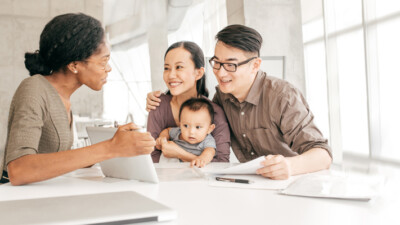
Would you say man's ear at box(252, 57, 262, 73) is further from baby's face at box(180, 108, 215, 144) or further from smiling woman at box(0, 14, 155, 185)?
smiling woman at box(0, 14, 155, 185)

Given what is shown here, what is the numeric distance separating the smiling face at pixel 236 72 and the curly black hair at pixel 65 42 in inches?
24.6

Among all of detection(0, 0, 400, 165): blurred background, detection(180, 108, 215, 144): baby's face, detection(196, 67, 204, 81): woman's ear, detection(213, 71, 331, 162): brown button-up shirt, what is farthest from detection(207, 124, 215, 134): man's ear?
detection(0, 0, 400, 165): blurred background

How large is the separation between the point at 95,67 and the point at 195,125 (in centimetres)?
64

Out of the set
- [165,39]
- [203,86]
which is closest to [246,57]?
[203,86]

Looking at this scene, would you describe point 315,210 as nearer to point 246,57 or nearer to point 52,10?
point 246,57

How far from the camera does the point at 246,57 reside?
1.94 metres

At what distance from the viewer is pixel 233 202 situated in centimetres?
97

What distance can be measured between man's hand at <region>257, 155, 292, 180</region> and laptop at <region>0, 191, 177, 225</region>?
57 centimetres

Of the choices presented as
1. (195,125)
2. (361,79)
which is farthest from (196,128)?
(361,79)

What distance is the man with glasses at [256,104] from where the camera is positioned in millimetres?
1775

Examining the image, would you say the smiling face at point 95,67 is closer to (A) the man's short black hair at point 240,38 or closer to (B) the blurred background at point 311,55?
(A) the man's short black hair at point 240,38

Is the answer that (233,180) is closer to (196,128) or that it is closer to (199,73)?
(196,128)

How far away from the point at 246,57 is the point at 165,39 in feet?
16.1

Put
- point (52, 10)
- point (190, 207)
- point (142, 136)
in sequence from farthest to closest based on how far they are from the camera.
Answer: point (52, 10)
point (142, 136)
point (190, 207)
